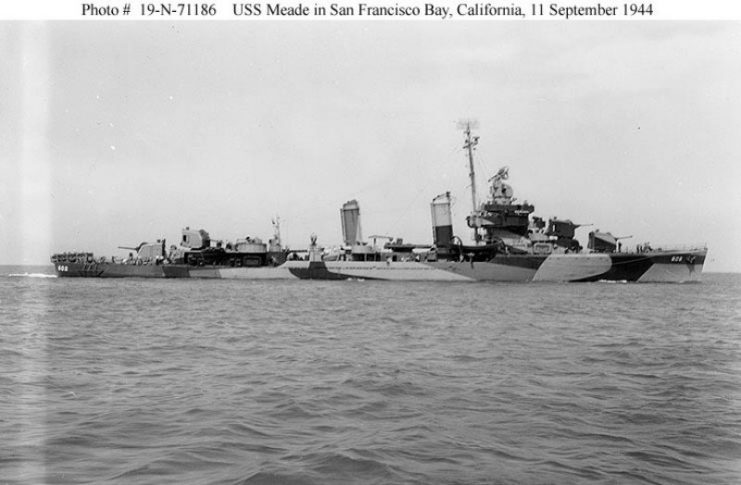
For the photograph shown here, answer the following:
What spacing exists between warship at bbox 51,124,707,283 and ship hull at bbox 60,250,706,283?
67mm

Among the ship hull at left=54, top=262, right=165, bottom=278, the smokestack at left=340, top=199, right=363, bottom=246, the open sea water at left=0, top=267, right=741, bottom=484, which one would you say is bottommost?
the open sea water at left=0, top=267, right=741, bottom=484

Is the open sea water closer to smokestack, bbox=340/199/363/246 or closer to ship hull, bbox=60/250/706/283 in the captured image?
ship hull, bbox=60/250/706/283

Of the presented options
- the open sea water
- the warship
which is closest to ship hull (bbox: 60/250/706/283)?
the warship

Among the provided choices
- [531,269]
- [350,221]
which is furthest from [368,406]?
[350,221]

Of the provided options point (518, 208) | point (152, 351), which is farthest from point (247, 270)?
point (152, 351)

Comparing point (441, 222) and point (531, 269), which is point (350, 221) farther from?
point (531, 269)

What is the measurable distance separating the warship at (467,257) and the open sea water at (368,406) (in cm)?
2721

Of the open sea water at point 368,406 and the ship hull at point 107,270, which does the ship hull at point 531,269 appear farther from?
the open sea water at point 368,406

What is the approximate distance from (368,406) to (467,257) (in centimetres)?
3783

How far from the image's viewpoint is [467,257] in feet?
145

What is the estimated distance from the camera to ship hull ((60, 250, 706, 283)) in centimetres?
4072

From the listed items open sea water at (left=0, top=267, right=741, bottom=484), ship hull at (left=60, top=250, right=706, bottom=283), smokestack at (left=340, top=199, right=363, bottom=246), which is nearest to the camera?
open sea water at (left=0, top=267, right=741, bottom=484)

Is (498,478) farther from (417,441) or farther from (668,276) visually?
(668,276)

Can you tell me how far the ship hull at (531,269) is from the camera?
4072 cm
